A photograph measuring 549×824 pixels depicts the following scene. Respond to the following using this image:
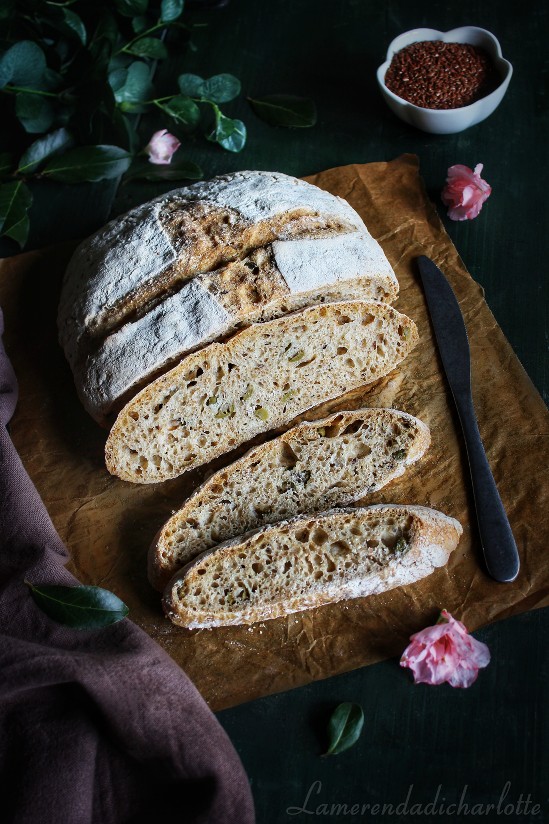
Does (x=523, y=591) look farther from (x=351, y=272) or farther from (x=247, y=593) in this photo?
(x=351, y=272)

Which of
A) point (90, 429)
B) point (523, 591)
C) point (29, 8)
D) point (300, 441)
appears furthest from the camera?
point (29, 8)

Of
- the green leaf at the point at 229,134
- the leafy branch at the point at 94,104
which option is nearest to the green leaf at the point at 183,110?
the leafy branch at the point at 94,104

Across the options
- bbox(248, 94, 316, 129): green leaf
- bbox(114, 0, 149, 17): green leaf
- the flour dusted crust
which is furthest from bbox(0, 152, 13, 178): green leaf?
the flour dusted crust

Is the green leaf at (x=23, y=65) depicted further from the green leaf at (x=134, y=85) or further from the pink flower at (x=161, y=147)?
the pink flower at (x=161, y=147)

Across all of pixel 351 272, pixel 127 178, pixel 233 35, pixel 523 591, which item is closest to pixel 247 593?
pixel 523 591

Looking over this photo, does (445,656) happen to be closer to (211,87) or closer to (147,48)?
(211,87)

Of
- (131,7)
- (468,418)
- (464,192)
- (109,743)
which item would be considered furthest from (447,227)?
(109,743)
